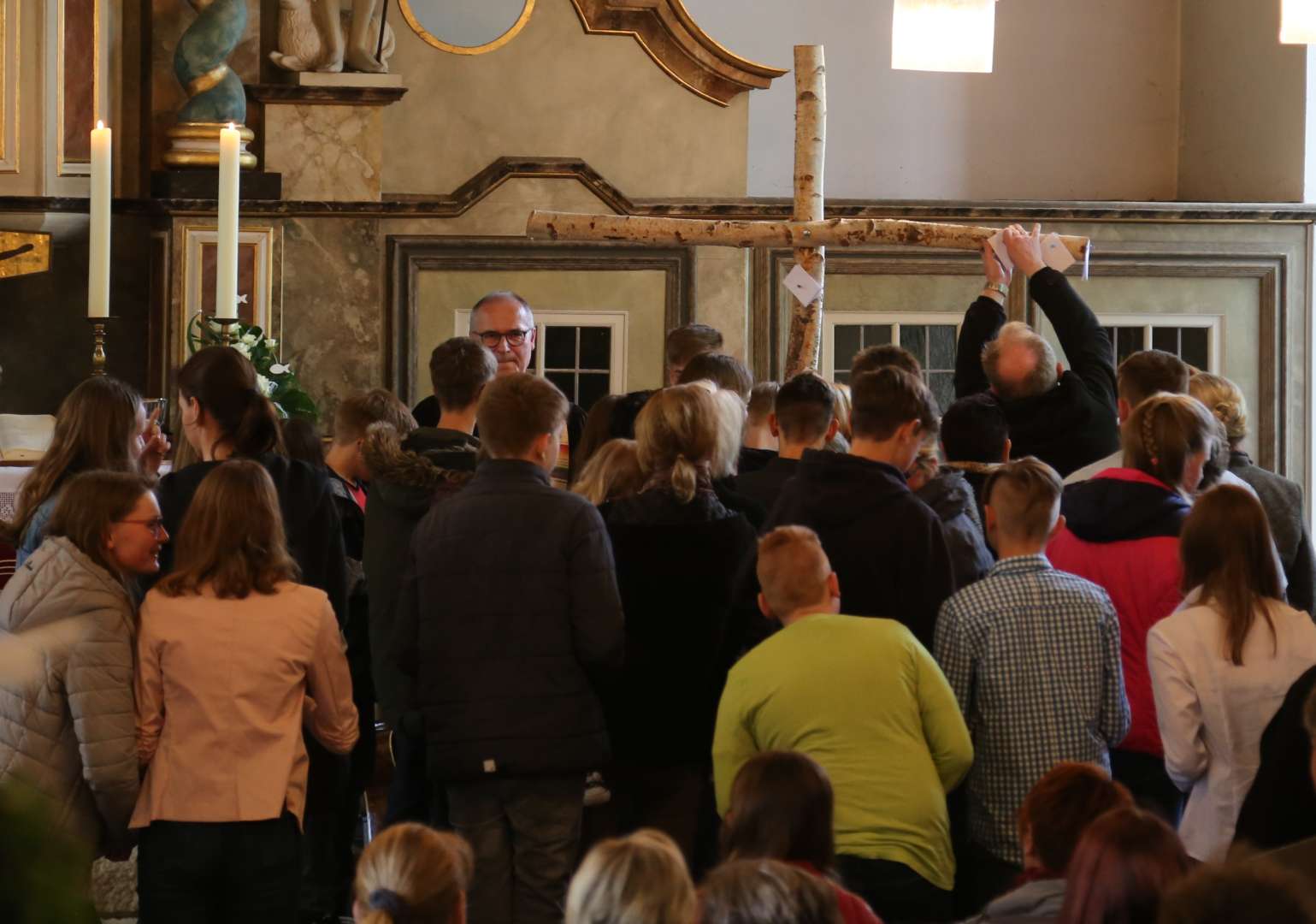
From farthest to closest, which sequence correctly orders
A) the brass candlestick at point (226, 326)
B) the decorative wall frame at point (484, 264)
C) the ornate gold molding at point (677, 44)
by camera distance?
1. the ornate gold molding at point (677, 44)
2. the decorative wall frame at point (484, 264)
3. the brass candlestick at point (226, 326)

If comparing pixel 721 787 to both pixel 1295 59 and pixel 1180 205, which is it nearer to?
pixel 1180 205

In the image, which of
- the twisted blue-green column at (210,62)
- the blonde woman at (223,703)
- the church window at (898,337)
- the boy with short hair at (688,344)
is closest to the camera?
the blonde woman at (223,703)

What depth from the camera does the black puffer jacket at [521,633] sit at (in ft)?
12.2

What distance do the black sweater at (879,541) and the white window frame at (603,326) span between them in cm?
478

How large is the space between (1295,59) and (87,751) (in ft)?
24.8

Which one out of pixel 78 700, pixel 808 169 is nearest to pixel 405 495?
pixel 78 700

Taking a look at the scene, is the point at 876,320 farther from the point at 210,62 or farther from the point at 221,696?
the point at 221,696

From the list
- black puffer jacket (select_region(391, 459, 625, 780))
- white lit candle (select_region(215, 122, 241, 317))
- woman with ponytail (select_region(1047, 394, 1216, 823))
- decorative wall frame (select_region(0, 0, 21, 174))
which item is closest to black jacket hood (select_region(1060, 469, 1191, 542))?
woman with ponytail (select_region(1047, 394, 1216, 823))

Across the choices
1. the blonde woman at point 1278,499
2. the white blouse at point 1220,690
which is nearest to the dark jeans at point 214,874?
the white blouse at point 1220,690

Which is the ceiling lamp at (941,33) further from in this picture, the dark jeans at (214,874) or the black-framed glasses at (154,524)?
the dark jeans at (214,874)

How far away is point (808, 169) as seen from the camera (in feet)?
21.8

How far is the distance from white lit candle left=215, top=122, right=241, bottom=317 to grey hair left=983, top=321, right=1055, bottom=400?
7.46 feet

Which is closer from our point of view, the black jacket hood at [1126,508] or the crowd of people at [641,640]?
the crowd of people at [641,640]

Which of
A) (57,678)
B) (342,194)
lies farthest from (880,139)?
(57,678)
